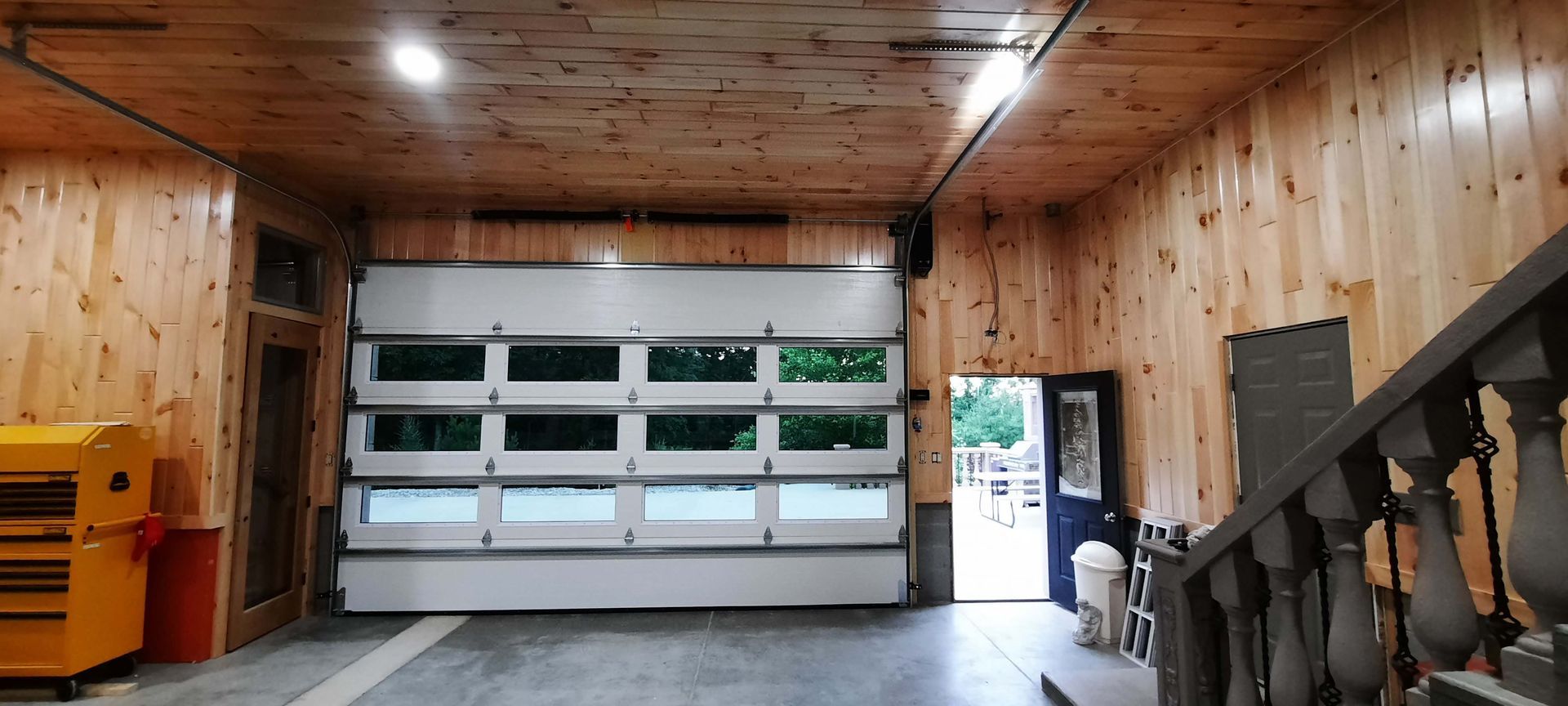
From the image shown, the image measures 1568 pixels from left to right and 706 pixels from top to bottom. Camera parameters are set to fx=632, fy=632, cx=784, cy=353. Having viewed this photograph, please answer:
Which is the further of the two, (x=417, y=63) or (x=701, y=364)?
(x=701, y=364)

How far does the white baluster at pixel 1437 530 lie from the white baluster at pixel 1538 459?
0.23 ft

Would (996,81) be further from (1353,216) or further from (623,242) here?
(623,242)

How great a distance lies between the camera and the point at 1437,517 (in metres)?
1.05

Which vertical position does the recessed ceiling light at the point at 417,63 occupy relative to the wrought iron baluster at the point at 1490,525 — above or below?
above

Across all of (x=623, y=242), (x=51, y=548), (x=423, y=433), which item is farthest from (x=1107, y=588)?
(x=51, y=548)

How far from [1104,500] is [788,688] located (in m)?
2.51

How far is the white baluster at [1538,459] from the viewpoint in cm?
89

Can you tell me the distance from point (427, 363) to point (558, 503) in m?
1.46

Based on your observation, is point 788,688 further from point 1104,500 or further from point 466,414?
point 466,414

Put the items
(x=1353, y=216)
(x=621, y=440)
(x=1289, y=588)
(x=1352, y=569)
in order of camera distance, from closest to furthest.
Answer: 1. (x=1352, y=569)
2. (x=1289, y=588)
3. (x=1353, y=216)
4. (x=621, y=440)

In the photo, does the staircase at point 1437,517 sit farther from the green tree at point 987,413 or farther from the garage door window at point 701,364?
the green tree at point 987,413

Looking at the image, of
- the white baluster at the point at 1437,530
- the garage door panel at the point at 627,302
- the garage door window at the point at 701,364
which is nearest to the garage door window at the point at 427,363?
the garage door panel at the point at 627,302

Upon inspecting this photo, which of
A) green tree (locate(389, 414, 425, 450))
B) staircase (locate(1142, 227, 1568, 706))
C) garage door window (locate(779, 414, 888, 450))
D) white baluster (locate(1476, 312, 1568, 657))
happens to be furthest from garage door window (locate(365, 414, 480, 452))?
white baluster (locate(1476, 312, 1568, 657))

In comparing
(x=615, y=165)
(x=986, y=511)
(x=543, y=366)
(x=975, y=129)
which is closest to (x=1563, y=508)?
(x=975, y=129)
